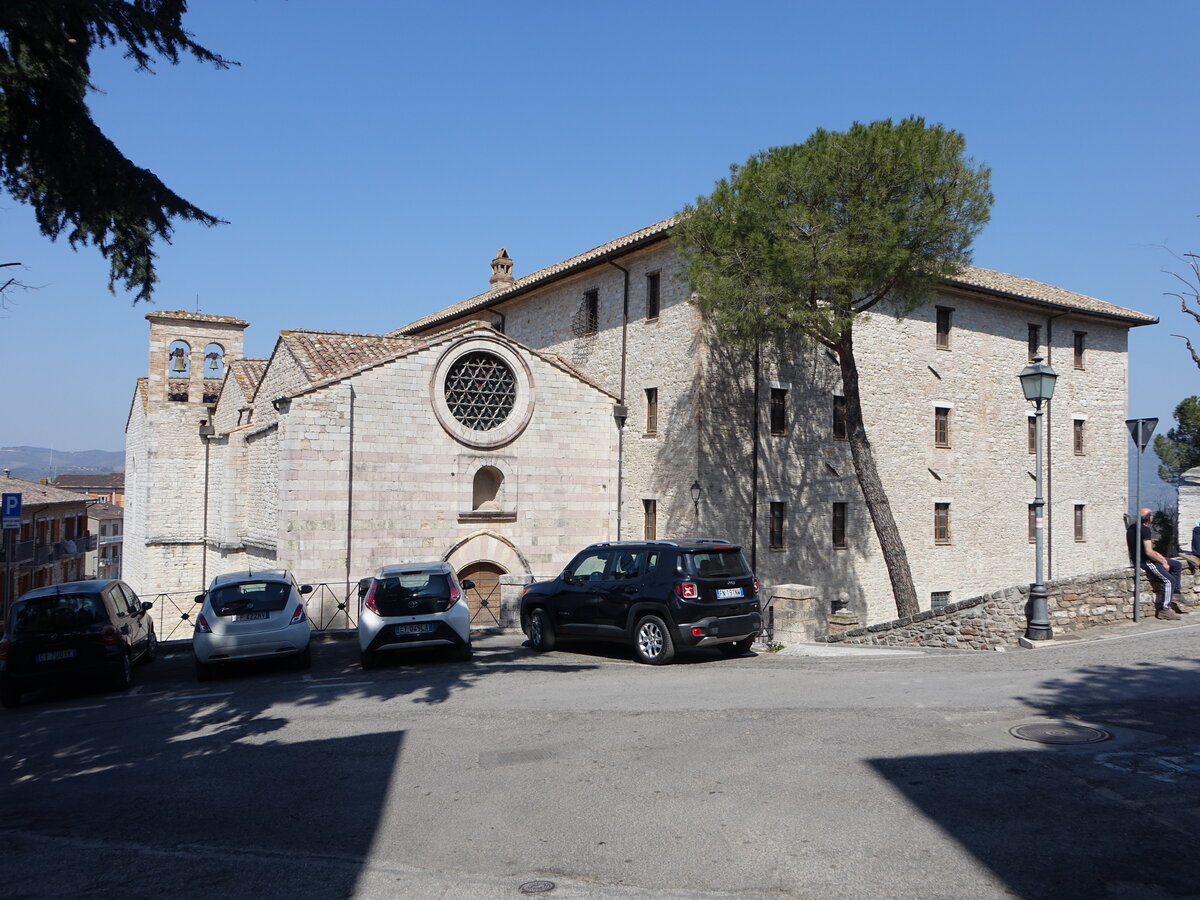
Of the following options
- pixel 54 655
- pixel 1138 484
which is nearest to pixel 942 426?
pixel 1138 484

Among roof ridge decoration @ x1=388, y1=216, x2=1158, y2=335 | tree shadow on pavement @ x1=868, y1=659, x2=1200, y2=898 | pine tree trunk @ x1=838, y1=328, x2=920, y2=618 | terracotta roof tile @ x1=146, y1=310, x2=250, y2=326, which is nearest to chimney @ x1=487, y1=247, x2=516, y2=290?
roof ridge decoration @ x1=388, y1=216, x2=1158, y2=335

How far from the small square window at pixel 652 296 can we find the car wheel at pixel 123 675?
1514cm

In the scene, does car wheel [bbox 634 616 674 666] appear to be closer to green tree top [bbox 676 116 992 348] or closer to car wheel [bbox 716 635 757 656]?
car wheel [bbox 716 635 757 656]

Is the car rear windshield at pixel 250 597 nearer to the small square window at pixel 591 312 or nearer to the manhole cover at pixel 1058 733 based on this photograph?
the manhole cover at pixel 1058 733

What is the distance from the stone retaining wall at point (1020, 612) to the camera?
44.2 feet

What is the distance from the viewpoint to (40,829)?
6.35 metres

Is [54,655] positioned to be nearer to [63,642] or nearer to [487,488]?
[63,642]

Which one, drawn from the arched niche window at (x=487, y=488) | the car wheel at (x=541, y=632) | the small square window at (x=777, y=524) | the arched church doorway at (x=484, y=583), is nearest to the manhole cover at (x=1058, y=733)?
the car wheel at (x=541, y=632)

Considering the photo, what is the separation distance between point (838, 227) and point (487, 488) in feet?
35.3

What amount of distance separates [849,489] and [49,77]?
2103 centimetres

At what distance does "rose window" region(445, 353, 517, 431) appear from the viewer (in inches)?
899

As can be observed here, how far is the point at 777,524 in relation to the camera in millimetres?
23844

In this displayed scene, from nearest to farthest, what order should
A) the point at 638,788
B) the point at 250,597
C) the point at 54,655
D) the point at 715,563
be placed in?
the point at 638,788, the point at 54,655, the point at 715,563, the point at 250,597

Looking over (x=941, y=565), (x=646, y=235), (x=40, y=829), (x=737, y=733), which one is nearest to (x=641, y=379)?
(x=646, y=235)
